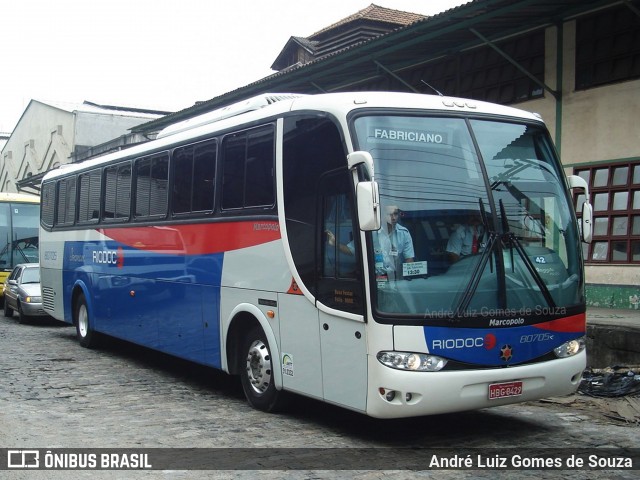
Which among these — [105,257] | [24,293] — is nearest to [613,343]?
[105,257]

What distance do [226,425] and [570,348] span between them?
336cm

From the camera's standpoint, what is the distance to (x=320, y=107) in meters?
7.52

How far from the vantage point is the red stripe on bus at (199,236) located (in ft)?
27.9

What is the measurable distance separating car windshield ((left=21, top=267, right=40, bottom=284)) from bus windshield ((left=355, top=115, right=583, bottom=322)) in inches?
628

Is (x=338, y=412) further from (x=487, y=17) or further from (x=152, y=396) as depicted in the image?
(x=487, y=17)

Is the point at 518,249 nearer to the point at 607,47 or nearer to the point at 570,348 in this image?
the point at 570,348

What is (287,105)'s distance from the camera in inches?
323

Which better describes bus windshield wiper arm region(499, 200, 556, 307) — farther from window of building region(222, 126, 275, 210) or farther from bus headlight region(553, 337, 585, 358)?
window of building region(222, 126, 275, 210)

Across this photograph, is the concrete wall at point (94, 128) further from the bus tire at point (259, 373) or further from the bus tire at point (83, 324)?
the bus tire at point (259, 373)

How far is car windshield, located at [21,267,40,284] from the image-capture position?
68.3ft

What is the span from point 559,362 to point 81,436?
4.40 meters

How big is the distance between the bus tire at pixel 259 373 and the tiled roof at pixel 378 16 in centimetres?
2343

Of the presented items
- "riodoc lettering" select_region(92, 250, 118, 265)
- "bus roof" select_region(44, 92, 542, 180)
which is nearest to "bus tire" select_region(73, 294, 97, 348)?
"riodoc lettering" select_region(92, 250, 118, 265)

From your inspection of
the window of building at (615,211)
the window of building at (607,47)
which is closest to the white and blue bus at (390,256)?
the window of building at (615,211)
